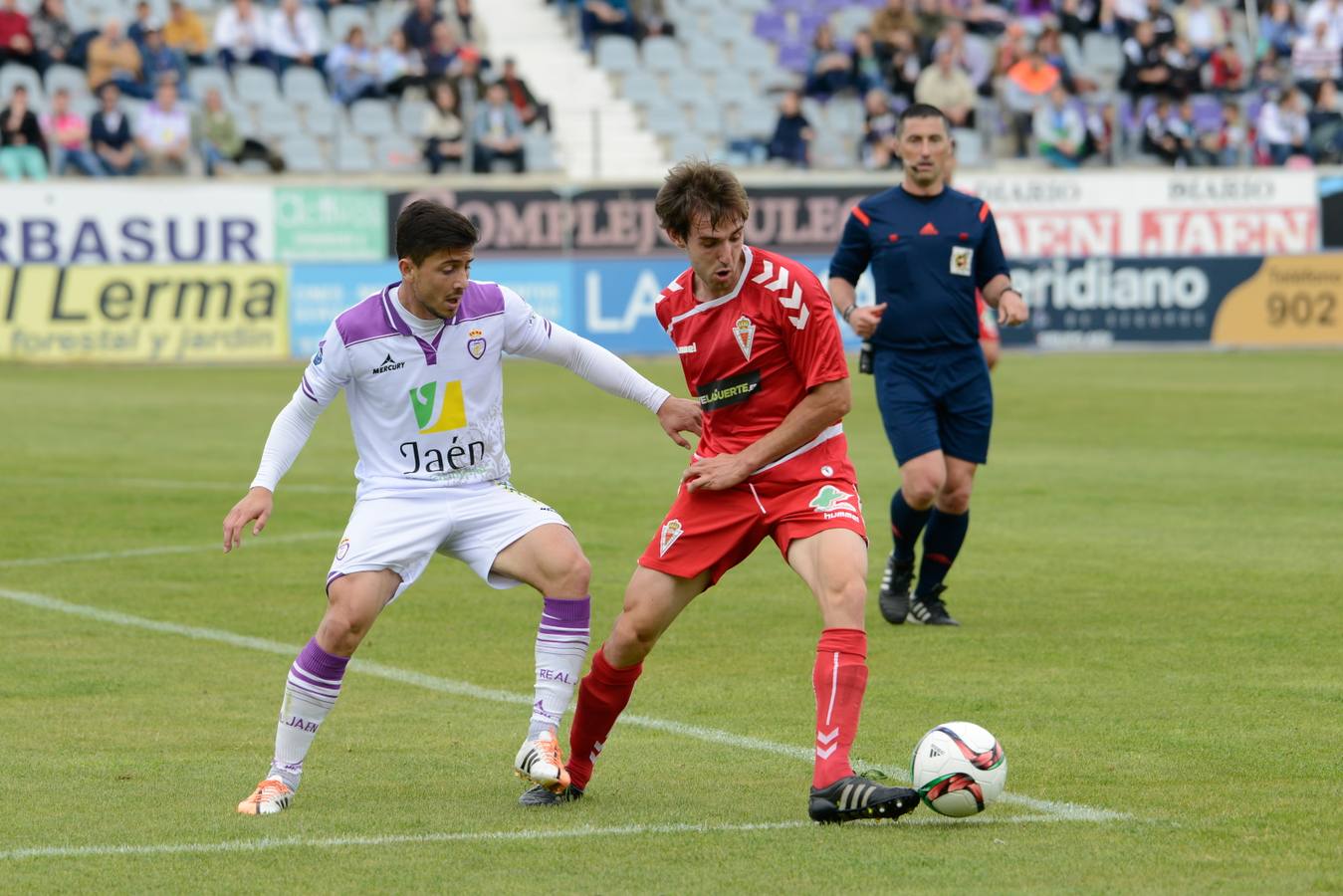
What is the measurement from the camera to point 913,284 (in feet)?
32.4

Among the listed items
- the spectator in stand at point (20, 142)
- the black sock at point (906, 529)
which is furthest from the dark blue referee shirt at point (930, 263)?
the spectator in stand at point (20, 142)

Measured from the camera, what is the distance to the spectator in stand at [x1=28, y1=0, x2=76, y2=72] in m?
28.0

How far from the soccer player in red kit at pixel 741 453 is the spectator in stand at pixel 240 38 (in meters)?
23.9

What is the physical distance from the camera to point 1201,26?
3297 centimetres

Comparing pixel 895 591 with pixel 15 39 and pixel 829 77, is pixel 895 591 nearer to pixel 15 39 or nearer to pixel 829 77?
pixel 15 39

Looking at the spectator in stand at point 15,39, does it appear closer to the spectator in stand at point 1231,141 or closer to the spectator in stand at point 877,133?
the spectator in stand at point 877,133

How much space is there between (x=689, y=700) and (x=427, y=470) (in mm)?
1959

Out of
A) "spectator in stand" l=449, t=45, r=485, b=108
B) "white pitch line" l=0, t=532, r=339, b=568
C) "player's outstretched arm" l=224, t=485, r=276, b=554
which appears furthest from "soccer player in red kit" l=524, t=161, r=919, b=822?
"spectator in stand" l=449, t=45, r=485, b=108

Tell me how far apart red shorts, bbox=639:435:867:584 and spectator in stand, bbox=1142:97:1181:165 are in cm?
2480

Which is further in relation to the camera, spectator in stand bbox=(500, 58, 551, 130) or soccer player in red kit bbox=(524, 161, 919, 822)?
spectator in stand bbox=(500, 58, 551, 130)

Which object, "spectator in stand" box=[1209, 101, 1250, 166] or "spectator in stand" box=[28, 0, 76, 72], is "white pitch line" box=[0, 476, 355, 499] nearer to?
"spectator in stand" box=[28, 0, 76, 72]

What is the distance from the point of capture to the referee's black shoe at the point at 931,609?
989 centimetres

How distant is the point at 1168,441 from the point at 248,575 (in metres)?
9.71

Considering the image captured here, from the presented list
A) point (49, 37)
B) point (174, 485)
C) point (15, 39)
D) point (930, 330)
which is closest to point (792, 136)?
point (49, 37)
